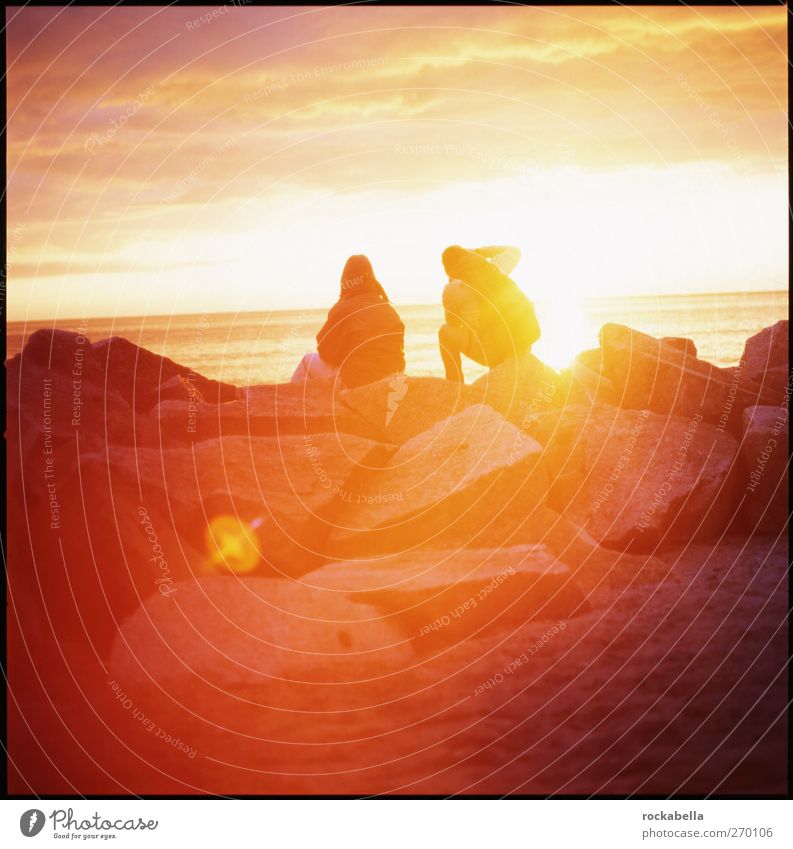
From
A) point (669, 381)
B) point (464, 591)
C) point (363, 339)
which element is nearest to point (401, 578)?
point (464, 591)

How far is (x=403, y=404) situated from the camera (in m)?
12.4

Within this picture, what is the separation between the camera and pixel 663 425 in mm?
12164

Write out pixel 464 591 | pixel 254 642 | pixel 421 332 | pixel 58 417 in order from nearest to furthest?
pixel 254 642
pixel 464 591
pixel 58 417
pixel 421 332

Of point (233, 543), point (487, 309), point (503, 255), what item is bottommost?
point (233, 543)

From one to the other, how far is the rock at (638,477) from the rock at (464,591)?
1836 millimetres

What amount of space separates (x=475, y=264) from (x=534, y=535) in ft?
15.5

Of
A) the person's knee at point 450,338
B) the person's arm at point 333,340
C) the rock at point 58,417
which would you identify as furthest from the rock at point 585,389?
the rock at point 58,417

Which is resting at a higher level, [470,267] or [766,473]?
[470,267]

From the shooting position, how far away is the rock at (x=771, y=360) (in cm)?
1327

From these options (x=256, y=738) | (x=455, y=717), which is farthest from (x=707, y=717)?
(x=256, y=738)

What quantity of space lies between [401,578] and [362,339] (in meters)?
5.27

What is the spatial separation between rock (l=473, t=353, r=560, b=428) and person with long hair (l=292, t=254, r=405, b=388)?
1610mm

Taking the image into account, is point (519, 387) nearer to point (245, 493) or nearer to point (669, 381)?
point (669, 381)
